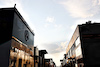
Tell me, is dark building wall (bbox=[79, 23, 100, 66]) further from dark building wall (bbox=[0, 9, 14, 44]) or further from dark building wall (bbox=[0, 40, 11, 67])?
dark building wall (bbox=[0, 9, 14, 44])

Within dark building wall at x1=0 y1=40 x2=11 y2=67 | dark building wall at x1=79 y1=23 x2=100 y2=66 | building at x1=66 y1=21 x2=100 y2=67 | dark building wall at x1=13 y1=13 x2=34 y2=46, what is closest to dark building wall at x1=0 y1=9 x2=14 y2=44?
dark building wall at x1=0 y1=40 x2=11 y2=67

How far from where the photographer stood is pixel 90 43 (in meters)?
17.0

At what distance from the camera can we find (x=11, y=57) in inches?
497

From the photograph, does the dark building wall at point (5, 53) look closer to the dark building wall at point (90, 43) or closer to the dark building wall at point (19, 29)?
the dark building wall at point (19, 29)

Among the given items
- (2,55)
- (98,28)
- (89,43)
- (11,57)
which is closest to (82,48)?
(89,43)

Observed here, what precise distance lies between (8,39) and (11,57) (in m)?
2.36

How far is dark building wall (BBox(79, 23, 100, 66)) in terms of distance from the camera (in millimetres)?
16266

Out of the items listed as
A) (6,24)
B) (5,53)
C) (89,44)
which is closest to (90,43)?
(89,44)

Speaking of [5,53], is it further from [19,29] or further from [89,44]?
[89,44]

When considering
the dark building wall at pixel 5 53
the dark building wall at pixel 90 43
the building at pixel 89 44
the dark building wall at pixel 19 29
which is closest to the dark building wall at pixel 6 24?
the dark building wall at pixel 5 53

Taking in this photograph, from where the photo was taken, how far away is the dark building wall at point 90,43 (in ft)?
53.4

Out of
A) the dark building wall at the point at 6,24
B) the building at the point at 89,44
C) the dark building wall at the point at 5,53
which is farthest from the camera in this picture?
the building at the point at 89,44

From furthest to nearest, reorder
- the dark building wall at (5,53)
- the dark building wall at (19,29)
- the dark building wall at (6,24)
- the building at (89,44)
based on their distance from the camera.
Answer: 1. the building at (89,44)
2. the dark building wall at (19,29)
3. the dark building wall at (6,24)
4. the dark building wall at (5,53)

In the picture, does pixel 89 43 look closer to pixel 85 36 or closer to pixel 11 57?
pixel 85 36
